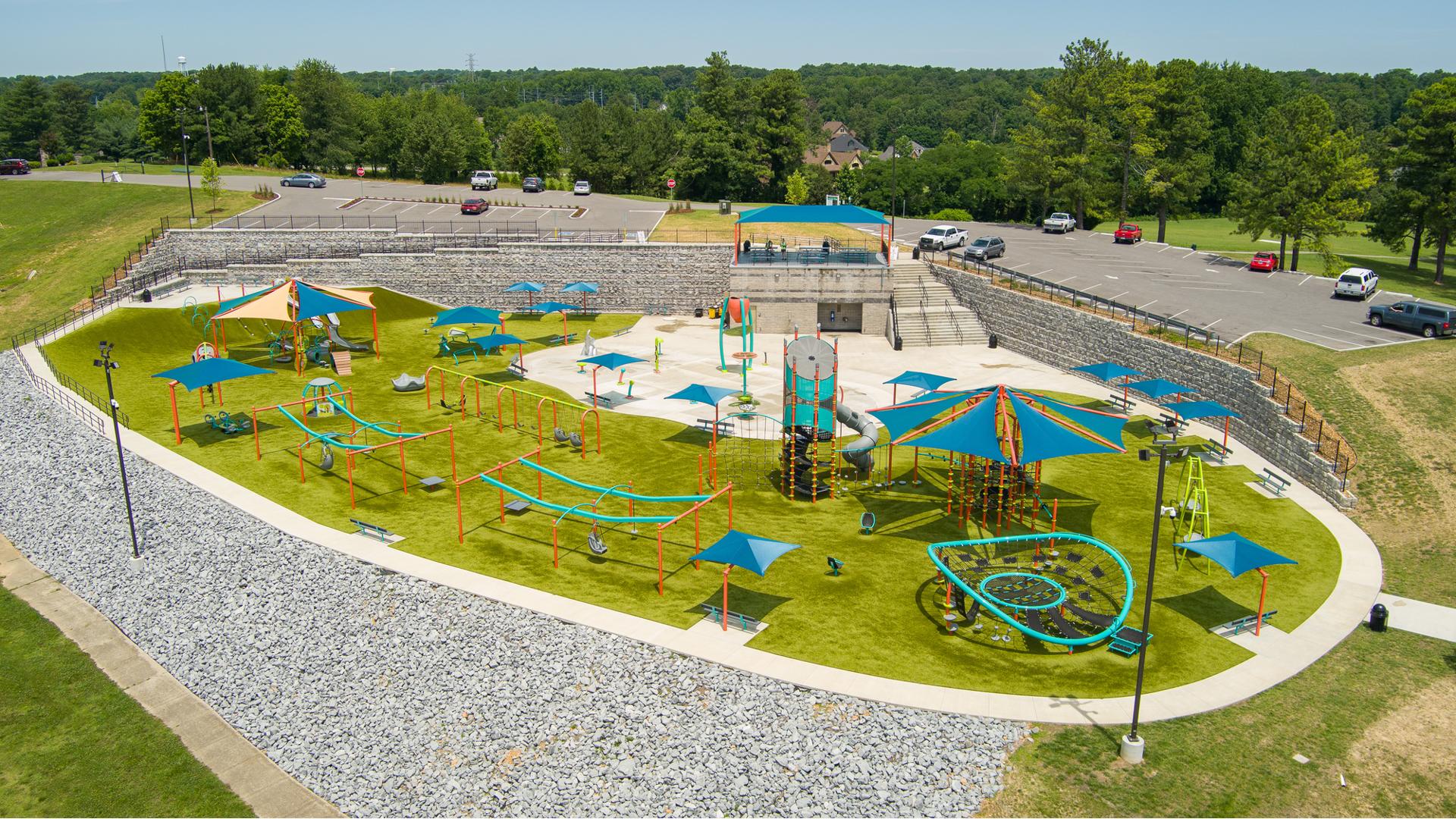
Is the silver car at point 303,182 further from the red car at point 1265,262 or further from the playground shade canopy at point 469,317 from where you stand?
the red car at point 1265,262

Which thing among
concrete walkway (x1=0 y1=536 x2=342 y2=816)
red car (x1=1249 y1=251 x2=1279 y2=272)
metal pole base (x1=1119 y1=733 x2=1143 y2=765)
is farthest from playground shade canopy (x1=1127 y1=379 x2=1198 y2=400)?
concrete walkway (x1=0 y1=536 x2=342 y2=816)

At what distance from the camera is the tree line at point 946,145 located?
5525cm

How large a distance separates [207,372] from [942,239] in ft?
145

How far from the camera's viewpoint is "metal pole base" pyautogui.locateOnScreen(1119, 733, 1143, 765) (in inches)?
674

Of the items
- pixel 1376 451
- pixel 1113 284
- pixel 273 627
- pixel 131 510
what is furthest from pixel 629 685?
pixel 1113 284

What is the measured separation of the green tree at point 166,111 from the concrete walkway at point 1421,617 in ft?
351

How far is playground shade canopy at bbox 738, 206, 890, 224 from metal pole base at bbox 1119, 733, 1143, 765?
36.3m

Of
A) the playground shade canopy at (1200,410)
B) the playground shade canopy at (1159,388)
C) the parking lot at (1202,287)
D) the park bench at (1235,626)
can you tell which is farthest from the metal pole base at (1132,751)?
the parking lot at (1202,287)

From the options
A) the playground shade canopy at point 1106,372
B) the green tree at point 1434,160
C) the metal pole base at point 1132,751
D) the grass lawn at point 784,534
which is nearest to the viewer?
the metal pole base at point 1132,751

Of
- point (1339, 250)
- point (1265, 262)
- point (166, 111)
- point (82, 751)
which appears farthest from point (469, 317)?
point (166, 111)

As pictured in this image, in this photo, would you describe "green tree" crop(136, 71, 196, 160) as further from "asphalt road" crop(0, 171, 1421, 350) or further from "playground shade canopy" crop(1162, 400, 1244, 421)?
"playground shade canopy" crop(1162, 400, 1244, 421)

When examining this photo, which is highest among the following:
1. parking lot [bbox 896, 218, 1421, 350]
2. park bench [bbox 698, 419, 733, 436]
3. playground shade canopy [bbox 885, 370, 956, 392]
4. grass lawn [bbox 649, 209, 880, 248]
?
grass lawn [bbox 649, 209, 880, 248]

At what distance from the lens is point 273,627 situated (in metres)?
22.9

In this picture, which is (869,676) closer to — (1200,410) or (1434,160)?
(1200,410)
